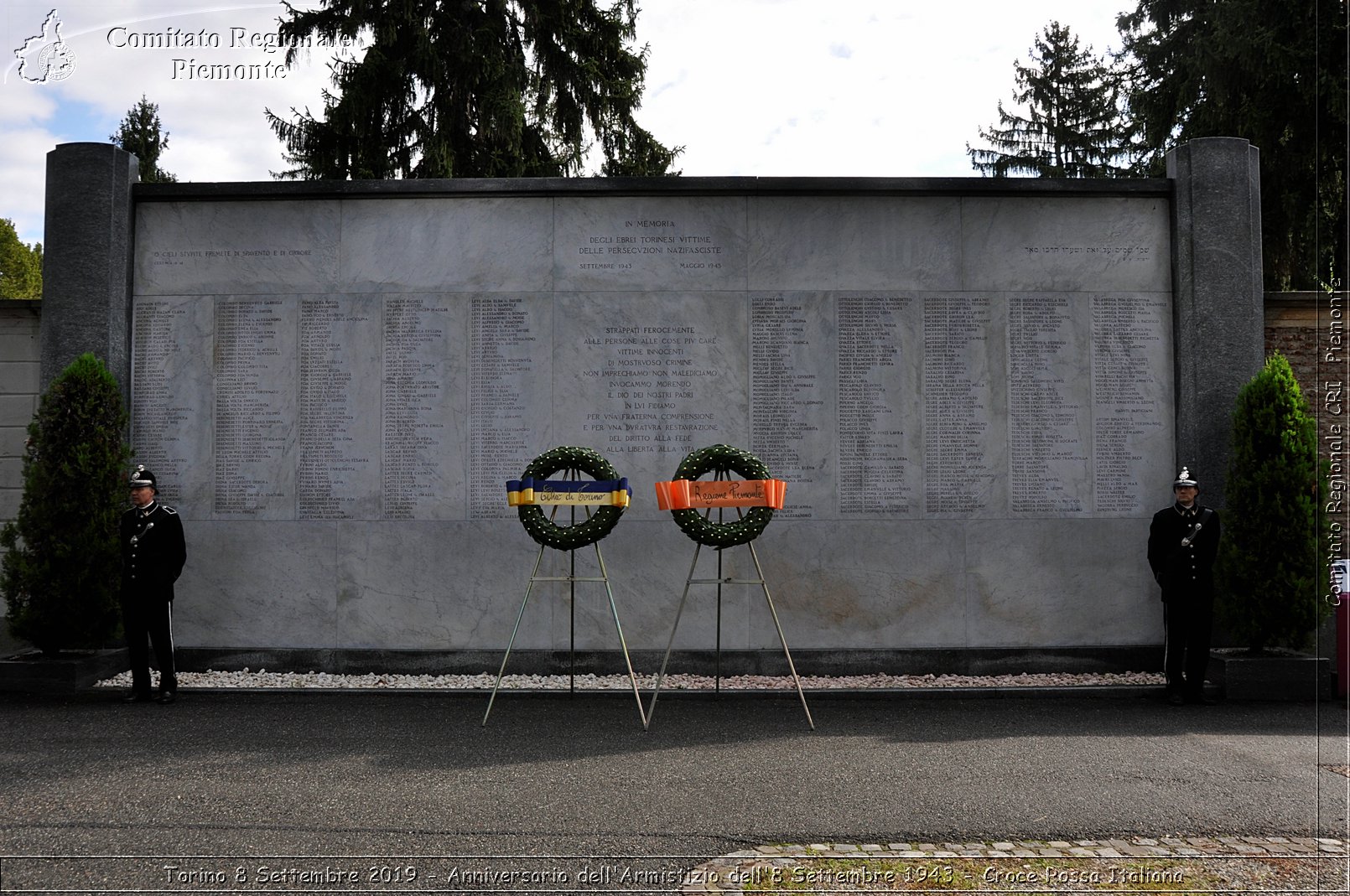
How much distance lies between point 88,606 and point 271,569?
137cm

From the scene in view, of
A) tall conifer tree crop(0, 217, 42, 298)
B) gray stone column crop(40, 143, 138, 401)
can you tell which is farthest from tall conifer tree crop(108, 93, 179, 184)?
gray stone column crop(40, 143, 138, 401)

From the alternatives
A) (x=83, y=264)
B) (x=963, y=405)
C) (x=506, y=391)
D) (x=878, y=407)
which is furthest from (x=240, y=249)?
(x=963, y=405)

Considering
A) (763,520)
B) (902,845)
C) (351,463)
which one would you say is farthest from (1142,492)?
(351,463)

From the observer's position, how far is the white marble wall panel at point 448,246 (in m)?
8.67

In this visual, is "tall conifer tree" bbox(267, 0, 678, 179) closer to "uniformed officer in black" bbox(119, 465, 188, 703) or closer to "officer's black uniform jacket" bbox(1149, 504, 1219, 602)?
"uniformed officer in black" bbox(119, 465, 188, 703)

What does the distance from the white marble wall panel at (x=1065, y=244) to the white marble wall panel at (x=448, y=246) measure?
381cm

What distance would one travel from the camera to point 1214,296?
27.9 ft

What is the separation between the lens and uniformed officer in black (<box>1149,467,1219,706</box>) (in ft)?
24.3

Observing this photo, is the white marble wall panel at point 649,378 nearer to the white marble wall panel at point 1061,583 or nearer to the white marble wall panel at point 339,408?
the white marble wall panel at point 339,408

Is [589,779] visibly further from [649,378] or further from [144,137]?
[144,137]

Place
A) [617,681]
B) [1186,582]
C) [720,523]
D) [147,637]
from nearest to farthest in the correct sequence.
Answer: [720,523] < [147,637] < [1186,582] < [617,681]

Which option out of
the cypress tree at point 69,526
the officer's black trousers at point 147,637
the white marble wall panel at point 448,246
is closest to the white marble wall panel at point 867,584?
the white marble wall panel at point 448,246

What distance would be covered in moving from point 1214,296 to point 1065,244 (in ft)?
4.32

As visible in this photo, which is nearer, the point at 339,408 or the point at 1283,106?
the point at 339,408
